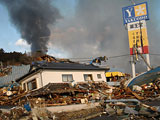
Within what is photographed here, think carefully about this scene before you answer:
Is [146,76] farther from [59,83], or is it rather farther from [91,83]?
[59,83]

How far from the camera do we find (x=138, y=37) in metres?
31.9

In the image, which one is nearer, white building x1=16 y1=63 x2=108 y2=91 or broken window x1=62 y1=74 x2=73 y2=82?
white building x1=16 y1=63 x2=108 y2=91

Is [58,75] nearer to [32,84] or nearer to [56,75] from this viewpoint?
[56,75]

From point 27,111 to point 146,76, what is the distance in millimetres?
19511

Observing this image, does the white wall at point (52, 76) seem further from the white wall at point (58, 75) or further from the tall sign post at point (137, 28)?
the tall sign post at point (137, 28)

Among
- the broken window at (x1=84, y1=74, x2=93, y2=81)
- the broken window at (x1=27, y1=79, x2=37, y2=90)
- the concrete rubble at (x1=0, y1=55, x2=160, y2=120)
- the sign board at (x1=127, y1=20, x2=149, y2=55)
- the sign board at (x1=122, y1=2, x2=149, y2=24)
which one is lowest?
the concrete rubble at (x1=0, y1=55, x2=160, y2=120)

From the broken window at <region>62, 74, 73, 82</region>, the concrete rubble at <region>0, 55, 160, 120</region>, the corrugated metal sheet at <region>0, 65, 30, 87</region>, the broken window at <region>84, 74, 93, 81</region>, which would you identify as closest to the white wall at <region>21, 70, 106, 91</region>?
the broken window at <region>62, 74, 73, 82</region>

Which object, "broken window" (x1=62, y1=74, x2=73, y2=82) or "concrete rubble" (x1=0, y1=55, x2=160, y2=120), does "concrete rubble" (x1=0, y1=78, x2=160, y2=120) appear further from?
"broken window" (x1=62, y1=74, x2=73, y2=82)

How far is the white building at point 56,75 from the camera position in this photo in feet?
68.0

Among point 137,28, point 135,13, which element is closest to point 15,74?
point 137,28

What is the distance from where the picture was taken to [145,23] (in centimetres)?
3173

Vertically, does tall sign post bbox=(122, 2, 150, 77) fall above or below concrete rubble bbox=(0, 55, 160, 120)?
above

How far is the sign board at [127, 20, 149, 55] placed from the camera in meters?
31.2

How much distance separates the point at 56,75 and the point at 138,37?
18499 mm
